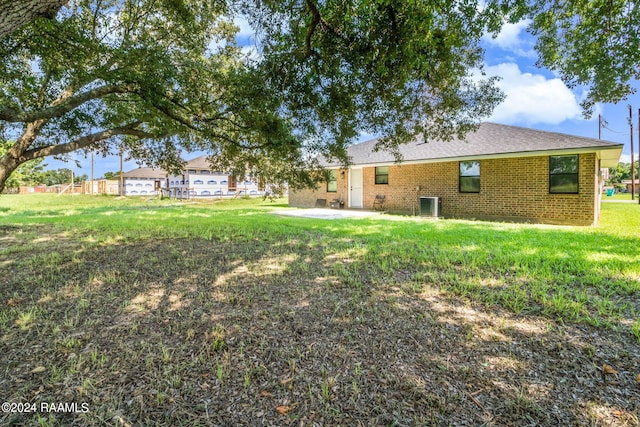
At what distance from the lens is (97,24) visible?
601 centimetres

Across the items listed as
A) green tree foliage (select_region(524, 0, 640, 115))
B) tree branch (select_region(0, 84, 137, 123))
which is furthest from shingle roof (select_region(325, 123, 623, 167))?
tree branch (select_region(0, 84, 137, 123))

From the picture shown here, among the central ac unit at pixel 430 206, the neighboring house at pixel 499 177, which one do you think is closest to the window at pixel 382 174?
the neighboring house at pixel 499 177

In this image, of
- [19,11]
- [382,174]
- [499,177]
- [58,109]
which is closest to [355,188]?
[382,174]

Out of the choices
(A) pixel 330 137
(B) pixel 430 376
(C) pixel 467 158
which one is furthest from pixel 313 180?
(C) pixel 467 158

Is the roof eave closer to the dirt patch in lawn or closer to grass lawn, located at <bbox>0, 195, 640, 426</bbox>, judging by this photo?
grass lawn, located at <bbox>0, 195, 640, 426</bbox>

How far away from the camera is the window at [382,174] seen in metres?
15.5

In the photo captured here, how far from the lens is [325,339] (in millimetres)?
2662

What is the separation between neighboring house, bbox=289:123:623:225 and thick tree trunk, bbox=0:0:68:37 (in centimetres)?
644

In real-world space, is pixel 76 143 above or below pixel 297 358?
above

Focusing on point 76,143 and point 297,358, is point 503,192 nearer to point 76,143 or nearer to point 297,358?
point 297,358

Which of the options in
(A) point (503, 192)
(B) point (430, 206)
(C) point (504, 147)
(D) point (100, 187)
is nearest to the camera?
(C) point (504, 147)

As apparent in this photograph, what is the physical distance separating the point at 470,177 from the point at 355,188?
20.2 feet

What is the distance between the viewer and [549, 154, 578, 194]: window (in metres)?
10.2

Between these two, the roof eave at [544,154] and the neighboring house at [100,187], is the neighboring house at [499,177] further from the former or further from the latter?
the neighboring house at [100,187]
